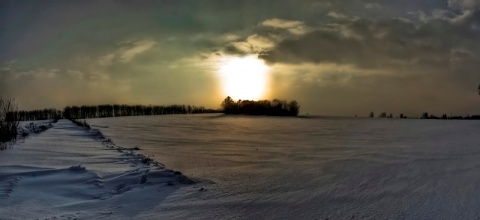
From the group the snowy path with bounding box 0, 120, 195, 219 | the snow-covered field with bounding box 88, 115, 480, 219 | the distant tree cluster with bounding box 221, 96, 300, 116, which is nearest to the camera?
the snow-covered field with bounding box 88, 115, 480, 219

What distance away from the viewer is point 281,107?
5225 cm

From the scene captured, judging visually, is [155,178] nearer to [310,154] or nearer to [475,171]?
[310,154]

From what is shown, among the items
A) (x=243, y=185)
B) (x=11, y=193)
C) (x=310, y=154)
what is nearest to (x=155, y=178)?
(x=243, y=185)

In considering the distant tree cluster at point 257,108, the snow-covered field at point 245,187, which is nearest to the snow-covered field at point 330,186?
the snow-covered field at point 245,187

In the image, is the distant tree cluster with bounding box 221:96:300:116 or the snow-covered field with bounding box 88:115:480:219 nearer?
the snow-covered field with bounding box 88:115:480:219

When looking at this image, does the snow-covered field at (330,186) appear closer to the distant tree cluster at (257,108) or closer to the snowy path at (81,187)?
the snowy path at (81,187)

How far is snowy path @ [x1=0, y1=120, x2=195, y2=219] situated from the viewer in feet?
17.4

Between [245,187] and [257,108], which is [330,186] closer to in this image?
[245,187]

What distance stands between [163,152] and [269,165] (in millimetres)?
4461

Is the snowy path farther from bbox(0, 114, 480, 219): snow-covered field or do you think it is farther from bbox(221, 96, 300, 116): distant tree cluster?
bbox(221, 96, 300, 116): distant tree cluster

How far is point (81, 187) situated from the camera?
685cm

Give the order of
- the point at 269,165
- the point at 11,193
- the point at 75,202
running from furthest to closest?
the point at 269,165 → the point at 11,193 → the point at 75,202

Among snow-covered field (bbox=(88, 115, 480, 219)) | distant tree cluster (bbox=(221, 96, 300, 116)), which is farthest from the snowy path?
distant tree cluster (bbox=(221, 96, 300, 116))

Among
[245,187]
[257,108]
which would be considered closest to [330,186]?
[245,187]
